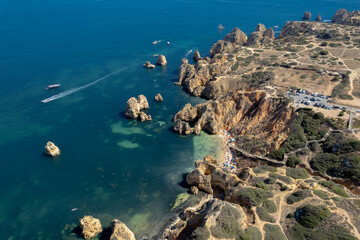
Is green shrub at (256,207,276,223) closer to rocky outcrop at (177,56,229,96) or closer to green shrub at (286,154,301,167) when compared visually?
green shrub at (286,154,301,167)

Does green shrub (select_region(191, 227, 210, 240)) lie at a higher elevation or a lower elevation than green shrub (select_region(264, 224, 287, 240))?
higher

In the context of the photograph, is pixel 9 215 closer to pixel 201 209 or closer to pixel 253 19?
pixel 201 209

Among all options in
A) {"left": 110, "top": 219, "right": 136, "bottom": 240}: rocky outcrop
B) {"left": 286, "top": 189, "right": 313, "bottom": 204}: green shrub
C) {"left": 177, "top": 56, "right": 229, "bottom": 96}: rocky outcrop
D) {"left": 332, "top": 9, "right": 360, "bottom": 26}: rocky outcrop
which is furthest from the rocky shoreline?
{"left": 332, "top": 9, "right": 360, "bottom": 26}: rocky outcrop

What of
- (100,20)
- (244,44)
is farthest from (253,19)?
(100,20)

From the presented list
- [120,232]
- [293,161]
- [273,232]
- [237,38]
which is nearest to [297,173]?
[293,161]

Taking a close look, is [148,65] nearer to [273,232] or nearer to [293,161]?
[293,161]
